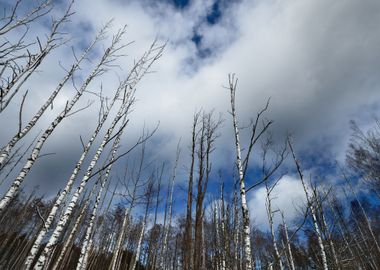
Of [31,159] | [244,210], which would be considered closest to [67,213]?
[31,159]

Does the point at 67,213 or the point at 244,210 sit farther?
the point at 244,210

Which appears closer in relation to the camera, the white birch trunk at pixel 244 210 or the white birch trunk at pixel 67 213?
the white birch trunk at pixel 67 213

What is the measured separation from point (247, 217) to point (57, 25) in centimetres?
821

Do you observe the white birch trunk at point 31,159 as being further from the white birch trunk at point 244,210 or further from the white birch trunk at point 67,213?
the white birch trunk at point 244,210

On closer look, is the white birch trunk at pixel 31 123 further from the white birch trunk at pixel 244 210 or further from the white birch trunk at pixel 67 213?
the white birch trunk at pixel 244 210

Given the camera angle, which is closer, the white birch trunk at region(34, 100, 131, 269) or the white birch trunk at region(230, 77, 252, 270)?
the white birch trunk at region(34, 100, 131, 269)

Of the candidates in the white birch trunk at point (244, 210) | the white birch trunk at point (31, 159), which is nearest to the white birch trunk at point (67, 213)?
the white birch trunk at point (31, 159)

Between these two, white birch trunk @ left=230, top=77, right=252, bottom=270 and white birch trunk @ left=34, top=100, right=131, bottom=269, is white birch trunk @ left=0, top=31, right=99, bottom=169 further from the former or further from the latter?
white birch trunk @ left=230, top=77, right=252, bottom=270

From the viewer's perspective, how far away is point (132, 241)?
26.2m

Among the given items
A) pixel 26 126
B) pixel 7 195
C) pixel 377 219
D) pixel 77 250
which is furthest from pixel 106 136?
pixel 377 219

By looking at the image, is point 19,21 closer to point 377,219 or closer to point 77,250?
point 77,250

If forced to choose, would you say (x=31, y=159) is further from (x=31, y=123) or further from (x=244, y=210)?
(x=244, y=210)

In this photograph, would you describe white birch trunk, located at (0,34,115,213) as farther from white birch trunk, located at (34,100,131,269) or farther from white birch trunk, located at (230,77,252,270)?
white birch trunk, located at (230,77,252,270)

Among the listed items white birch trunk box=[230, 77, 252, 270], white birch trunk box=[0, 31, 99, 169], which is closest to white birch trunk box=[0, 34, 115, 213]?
white birch trunk box=[0, 31, 99, 169]
